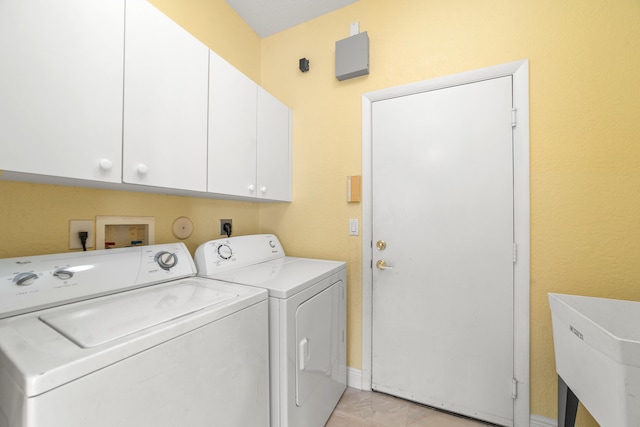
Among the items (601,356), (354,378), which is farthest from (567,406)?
(354,378)

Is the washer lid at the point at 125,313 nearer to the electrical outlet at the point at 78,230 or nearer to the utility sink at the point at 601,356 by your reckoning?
the electrical outlet at the point at 78,230

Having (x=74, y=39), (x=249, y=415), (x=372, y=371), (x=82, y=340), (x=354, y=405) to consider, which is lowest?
(x=354, y=405)

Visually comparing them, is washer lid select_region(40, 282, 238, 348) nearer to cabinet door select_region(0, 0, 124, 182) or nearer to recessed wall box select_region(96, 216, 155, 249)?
recessed wall box select_region(96, 216, 155, 249)

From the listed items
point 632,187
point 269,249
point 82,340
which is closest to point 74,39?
point 82,340

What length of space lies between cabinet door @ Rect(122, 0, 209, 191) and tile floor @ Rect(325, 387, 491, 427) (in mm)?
1688

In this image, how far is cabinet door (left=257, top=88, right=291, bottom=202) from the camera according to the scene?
5.85 ft

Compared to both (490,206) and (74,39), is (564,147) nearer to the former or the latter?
(490,206)

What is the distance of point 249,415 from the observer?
102 cm

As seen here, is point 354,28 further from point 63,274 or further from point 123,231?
point 63,274

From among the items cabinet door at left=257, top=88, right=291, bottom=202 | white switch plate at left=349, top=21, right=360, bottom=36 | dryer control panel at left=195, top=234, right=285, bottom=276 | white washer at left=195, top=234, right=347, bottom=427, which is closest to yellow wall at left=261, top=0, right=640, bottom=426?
white switch plate at left=349, top=21, right=360, bottom=36

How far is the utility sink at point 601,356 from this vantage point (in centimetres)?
80

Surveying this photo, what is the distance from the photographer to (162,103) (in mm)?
1143

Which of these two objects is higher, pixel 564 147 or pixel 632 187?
pixel 564 147

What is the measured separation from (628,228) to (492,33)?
1324 millimetres
